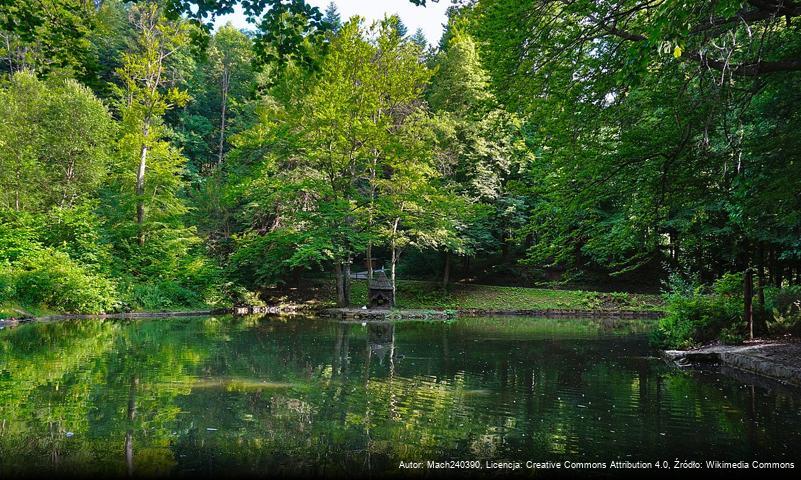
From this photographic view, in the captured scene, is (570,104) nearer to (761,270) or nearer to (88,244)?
(761,270)

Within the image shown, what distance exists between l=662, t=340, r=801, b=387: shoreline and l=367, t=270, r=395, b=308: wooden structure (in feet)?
49.8

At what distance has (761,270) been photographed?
1176 centimetres

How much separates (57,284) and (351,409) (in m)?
17.3

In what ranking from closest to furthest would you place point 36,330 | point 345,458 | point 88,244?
point 345,458, point 36,330, point 88,244

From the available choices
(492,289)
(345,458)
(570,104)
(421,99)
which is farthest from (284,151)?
(345,458)

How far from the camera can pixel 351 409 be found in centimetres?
631

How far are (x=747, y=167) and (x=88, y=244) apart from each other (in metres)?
22.9

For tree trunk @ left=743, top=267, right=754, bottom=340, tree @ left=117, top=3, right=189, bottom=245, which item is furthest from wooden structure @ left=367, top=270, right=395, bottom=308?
tree trunk @ left=743, top=267, right=754, bottom=340

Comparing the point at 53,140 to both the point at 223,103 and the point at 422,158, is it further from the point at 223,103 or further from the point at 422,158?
the point at 223,103

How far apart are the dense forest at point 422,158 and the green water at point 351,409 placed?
2.89m

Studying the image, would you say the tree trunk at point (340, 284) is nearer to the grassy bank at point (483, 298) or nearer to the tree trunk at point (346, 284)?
the tree trunk at point (346, 284)

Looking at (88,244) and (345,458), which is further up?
(88,244)

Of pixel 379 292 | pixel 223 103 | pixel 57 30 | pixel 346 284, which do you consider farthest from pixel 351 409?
pixel 223 103

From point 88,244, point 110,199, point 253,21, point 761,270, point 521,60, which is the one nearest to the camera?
point 253,21
